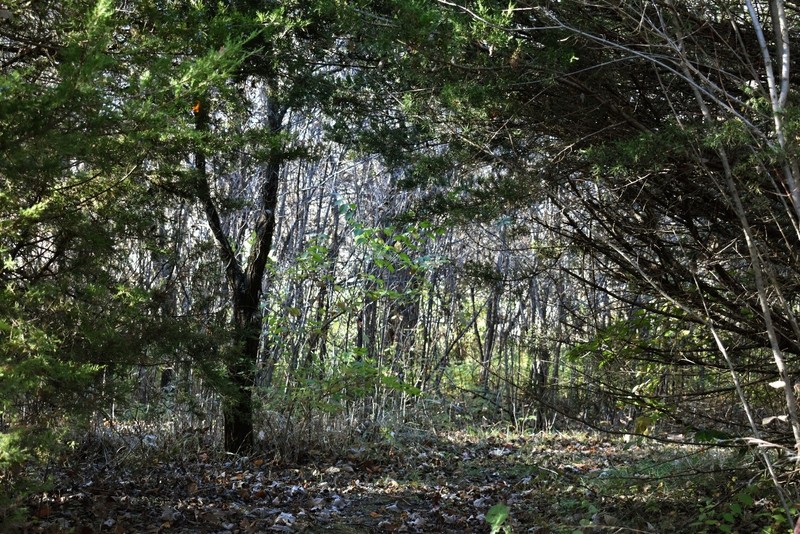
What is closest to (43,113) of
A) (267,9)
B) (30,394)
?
(30,394)

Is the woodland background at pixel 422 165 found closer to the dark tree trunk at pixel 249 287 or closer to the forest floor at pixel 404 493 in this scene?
the dark tree trunk at pixel 249 287

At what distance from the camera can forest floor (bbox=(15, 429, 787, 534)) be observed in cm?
416

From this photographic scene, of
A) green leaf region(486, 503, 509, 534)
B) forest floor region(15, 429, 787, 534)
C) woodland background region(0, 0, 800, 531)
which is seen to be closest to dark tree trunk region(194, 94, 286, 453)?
woodland background region(0, 0, 800, 531)

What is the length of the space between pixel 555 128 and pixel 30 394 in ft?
10.3

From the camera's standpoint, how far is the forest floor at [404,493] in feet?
13.6

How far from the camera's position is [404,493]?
5.82m

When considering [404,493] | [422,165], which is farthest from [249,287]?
[422,165]

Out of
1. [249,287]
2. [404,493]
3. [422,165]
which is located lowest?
[404,493]

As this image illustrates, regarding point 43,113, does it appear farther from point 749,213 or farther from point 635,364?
point 635,364

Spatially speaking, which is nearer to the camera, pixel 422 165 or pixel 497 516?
pixel 497 516

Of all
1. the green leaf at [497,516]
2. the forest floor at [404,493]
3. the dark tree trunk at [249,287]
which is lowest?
the forest floor at [404,493]

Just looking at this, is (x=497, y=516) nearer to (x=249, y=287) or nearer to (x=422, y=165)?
(x=422, y=165)

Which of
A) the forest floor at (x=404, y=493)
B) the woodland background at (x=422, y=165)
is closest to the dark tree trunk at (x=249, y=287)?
the woodland background at (x=422, y=165)

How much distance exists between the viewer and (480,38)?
129 inches
